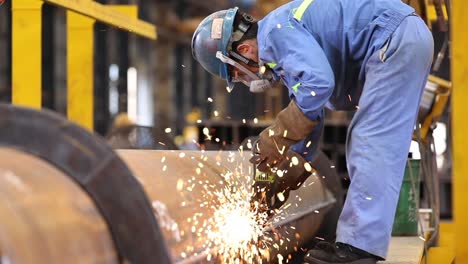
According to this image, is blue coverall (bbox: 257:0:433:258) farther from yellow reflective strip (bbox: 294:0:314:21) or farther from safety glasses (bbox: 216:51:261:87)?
safety glasses (bbox: 216:51:261:87)

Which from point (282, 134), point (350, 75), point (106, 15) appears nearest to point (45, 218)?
point (282, 134)

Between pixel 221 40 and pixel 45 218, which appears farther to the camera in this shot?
pixel 221 40

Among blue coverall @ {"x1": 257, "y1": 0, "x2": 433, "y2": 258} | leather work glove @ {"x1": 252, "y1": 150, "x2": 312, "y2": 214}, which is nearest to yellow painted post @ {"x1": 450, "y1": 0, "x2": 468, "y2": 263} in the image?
blue coverall @ {"x1": 257, "y1": 0, "x2": 433, "y2": 258}

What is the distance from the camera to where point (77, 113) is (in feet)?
21.0

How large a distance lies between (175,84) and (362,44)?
67.1 feet

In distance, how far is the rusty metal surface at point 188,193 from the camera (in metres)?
2.67

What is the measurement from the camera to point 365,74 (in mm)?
3564

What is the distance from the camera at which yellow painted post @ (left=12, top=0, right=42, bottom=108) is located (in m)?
5.16

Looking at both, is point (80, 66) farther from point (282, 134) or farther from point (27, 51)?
point (282, 134)

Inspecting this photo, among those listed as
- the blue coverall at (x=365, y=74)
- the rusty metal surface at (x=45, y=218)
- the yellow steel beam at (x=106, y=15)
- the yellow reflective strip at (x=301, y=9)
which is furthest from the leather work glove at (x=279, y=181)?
the rusty metal surface at (x=45, y=218)

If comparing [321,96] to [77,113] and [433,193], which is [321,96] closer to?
[433,193]

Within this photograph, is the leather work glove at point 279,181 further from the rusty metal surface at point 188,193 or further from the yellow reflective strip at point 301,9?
the yellow reflective strip at point 301,9

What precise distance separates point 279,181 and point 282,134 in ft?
1.76

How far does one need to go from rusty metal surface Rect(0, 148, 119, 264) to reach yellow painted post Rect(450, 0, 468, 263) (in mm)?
1640
